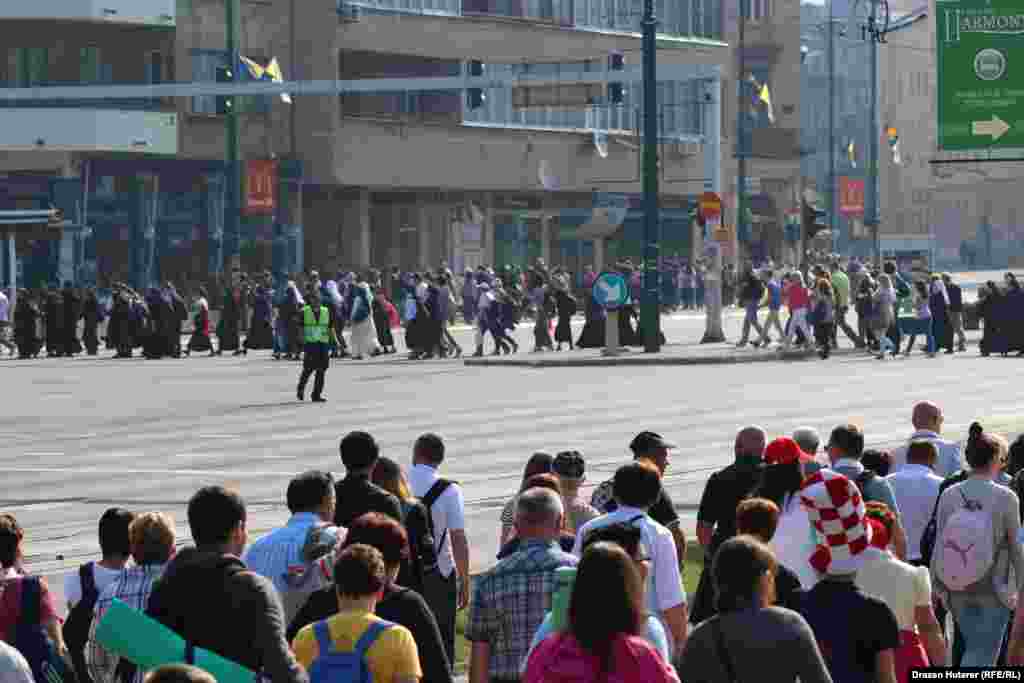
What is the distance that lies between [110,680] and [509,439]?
Result: 725 inches

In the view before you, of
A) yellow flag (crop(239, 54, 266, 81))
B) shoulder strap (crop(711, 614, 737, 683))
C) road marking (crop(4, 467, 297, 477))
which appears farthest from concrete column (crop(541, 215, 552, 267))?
shoulder strap (crop(711, 614, 737, 683))

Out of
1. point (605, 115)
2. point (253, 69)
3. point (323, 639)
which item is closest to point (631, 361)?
point (253, 69)

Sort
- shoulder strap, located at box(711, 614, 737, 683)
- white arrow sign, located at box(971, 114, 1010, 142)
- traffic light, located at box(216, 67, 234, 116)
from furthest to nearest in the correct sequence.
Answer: traffic light, located at box(216, 67, 234, 116) < white arrow sign, located at box(971, 114, 1010, 142) < shoulder strap, located at box(711, 614, 737, 683)

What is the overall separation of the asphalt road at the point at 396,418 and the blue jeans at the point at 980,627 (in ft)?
19.3

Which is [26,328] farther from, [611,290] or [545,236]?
[545,236]

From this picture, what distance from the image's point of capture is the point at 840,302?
47.2m

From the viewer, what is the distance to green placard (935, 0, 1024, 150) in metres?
28.1

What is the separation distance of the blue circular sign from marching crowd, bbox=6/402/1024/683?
32.8 metres

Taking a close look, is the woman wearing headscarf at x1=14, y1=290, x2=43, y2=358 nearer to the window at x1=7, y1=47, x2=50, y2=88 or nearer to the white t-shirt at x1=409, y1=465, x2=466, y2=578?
the window at x1=7, y1=47, x2=50, y2=88

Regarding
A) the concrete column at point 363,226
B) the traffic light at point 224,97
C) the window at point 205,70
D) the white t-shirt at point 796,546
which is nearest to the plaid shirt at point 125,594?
the white t-shirt at point 796,546

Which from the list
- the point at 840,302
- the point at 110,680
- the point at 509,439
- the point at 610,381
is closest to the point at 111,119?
the point at 840,302

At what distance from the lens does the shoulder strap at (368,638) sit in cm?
674

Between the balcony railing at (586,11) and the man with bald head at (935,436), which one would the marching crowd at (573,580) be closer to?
the man with bald head at (935,436)

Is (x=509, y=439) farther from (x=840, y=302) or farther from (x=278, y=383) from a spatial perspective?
(x=840, y=302)
